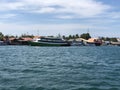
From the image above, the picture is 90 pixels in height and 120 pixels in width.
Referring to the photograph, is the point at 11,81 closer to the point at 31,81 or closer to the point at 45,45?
the point at 31,81

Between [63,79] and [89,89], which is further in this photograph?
[63,79]

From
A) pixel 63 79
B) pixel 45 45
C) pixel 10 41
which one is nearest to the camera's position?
pixel 63 79

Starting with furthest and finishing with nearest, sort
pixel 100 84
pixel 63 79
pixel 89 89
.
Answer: pixel 63 79
pixel 100 84
pixel 89 89

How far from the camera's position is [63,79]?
82.2ft

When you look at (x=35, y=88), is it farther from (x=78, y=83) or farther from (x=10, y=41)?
(x=10, y=41)

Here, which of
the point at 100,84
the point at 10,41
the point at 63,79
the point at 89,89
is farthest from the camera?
the point at 10,41

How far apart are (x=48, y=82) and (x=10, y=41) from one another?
178m

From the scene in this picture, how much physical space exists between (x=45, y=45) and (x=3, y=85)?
147564 millimetres

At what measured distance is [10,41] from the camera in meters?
199

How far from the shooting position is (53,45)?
A: 171250 millimetres

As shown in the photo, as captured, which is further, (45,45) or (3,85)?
(45,45)

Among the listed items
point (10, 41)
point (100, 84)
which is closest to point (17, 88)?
point (100, 84)

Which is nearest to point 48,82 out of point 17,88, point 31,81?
point 31,81

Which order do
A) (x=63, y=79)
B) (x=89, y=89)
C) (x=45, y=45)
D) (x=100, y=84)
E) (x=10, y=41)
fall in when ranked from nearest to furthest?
(x=89, y=89)
(x=100, y=84)
(x=63, y=79)
(x=45, y=45)
(x=10, y=41)
